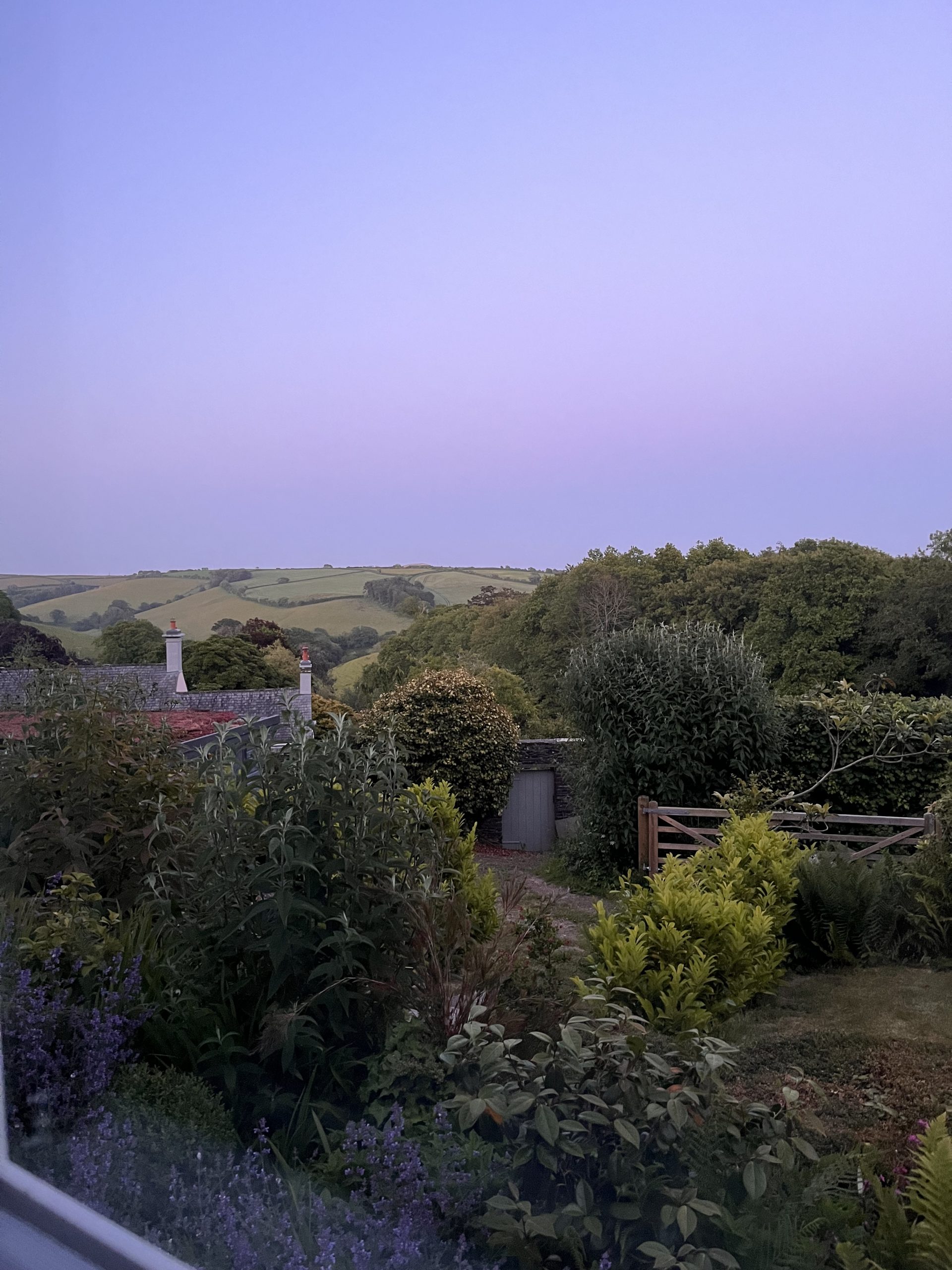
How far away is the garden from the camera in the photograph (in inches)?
47.9

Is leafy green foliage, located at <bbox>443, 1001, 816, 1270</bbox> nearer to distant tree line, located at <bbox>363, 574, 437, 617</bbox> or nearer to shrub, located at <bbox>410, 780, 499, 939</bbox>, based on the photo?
shrub, located at <bbox>410, 780, 499, 939</bbox>

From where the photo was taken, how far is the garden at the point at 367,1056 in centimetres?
122

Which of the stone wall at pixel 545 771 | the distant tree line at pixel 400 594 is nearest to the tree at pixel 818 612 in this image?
the distant tree line at pixel 400 594

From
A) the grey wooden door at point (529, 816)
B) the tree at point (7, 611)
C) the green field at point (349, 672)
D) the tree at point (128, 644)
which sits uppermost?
the tree at point (7, 611)

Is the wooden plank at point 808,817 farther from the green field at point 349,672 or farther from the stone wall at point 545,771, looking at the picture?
the green field at point 349,672

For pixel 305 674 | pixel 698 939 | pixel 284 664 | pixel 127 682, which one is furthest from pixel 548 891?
pixel 127 682

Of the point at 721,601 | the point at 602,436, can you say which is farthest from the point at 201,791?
the point at 721,601

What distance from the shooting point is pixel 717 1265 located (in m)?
1.19

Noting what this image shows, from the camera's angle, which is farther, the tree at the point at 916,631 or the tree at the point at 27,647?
the tree at the point at 916,631

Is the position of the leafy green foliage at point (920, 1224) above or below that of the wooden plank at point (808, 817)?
above

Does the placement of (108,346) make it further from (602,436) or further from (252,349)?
(602,436)

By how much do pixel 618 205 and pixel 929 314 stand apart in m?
1.72

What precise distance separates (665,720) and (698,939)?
12.1 ft

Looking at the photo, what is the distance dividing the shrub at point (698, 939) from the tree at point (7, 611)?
69.6 inches
